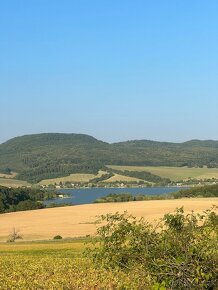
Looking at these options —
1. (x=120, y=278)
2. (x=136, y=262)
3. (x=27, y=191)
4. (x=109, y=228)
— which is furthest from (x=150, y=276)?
(x=27, y=191)

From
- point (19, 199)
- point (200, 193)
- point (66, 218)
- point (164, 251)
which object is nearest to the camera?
point (164, 251)

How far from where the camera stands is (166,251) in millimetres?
12977

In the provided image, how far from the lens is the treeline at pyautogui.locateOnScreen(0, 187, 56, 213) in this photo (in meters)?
136

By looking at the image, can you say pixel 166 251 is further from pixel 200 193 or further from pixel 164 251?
pixel 200 193

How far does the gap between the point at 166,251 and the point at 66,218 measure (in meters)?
92.2

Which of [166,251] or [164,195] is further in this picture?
[164,195]

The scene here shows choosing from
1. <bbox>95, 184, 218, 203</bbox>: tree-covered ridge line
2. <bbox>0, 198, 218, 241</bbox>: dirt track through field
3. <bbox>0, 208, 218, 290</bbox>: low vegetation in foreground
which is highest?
<bbox>0, 208, 218, 290</bbox>: low vegetation in foreground

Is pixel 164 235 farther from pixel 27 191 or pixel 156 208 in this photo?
pixel 27 191

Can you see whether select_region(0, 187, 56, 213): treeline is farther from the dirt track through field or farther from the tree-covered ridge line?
the dirt track through field

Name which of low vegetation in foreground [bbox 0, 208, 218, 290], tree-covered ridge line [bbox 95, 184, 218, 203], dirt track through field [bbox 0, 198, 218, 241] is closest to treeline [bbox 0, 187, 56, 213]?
tree-covered ridge line [bbox 95, 184, 218, 203]

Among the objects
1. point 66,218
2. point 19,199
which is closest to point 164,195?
point 19,199

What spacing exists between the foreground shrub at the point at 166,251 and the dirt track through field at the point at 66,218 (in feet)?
202

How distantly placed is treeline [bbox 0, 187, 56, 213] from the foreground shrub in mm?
122351

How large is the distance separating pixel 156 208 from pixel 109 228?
326 feet
